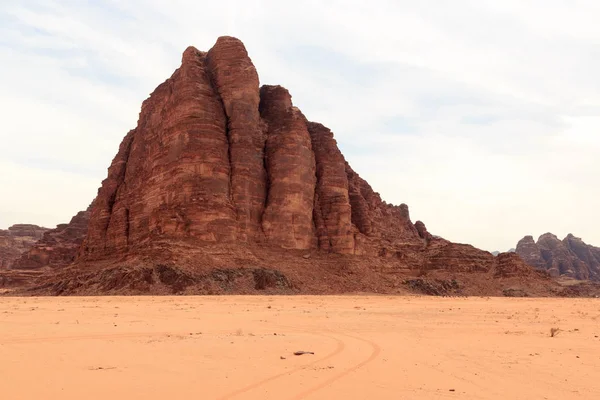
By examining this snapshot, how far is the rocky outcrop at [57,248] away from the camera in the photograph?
7869 cm

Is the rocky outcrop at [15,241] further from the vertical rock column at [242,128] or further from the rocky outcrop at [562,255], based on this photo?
the rocky outcrop at [562,255]

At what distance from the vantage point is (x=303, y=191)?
199ft

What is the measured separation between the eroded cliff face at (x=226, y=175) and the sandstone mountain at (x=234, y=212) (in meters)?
0.15

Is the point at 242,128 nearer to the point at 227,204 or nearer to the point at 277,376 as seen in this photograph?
the point at 227,204

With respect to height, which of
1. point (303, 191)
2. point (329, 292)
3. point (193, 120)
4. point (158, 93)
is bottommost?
point (329, 292)

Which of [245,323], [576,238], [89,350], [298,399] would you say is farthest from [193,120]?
[576,238]

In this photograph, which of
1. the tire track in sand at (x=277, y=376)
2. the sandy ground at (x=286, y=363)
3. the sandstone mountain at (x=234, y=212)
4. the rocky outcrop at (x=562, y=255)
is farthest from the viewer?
the rocky outcrop at (x=562, y=255)

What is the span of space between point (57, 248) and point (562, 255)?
122495 millimetres

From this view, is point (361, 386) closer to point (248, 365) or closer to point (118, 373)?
point (248, 365)

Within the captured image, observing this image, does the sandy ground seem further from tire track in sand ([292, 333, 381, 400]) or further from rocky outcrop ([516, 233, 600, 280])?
rocky outcrop ([516, 233, 600, 280])

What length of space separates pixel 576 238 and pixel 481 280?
311 ft

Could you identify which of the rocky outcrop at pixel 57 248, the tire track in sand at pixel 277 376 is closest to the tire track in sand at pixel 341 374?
the tire track in sand at pixel 277 376

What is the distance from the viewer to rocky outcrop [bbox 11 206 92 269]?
3098 inches

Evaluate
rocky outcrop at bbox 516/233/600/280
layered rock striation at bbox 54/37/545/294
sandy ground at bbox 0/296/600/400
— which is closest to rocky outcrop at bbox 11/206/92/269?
layered rock striation at bbox 54/37/545/294
